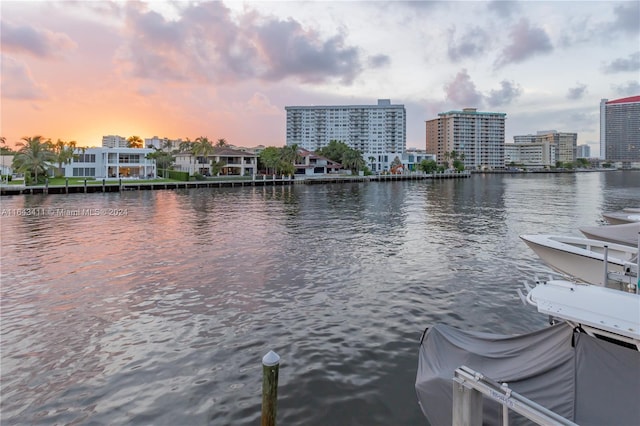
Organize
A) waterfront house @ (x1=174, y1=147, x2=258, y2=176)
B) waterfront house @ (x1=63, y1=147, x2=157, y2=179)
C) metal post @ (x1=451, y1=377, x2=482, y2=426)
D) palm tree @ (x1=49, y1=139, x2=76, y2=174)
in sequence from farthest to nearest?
waterfront house @ (x1=174, y1=147, x2=258, y2=176), waterfront house @ (x1=63, y1=147, x2=157, y2=179), palm tree @ (x1=49, y1=139, x2=76, y2=174), metal post @ (x1=451, y1=377, x2=482, y2=426)

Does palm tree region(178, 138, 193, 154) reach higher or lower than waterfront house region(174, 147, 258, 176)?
higher

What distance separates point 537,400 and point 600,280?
8852mm

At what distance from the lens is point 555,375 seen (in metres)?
4.87

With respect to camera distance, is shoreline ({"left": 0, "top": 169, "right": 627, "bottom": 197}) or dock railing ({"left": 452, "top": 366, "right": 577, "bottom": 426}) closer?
dock railing ({"left": 452, "top": 366, "right": 577, "bottom": 426})

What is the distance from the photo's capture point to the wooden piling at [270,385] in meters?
5.34

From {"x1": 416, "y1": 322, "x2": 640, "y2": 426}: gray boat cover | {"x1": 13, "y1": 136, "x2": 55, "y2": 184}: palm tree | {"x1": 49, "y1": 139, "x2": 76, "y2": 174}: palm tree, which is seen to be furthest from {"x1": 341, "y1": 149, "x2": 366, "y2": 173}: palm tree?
{"x1": 416, "y1": 322, "x2": 640, "y2": 426}: gray boat cover

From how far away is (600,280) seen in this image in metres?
11.6

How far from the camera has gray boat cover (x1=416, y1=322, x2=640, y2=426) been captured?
4.47m

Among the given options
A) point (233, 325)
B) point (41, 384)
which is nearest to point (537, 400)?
point (233, 325)

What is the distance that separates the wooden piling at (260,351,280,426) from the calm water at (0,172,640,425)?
185 cm

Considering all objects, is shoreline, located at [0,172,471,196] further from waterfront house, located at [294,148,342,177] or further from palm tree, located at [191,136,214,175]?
palm tree, located at [191,136,214,175]

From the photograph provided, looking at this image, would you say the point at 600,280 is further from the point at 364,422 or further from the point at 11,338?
the point at 11,338

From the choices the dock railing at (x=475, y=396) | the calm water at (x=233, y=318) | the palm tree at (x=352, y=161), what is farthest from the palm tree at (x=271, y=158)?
the dock railing at (x=475, y=396)

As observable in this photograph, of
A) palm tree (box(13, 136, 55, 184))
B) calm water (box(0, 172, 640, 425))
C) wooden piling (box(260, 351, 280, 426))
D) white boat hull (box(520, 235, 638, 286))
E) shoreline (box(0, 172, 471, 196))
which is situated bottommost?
calm water (box(0, 172, 640, 425))
